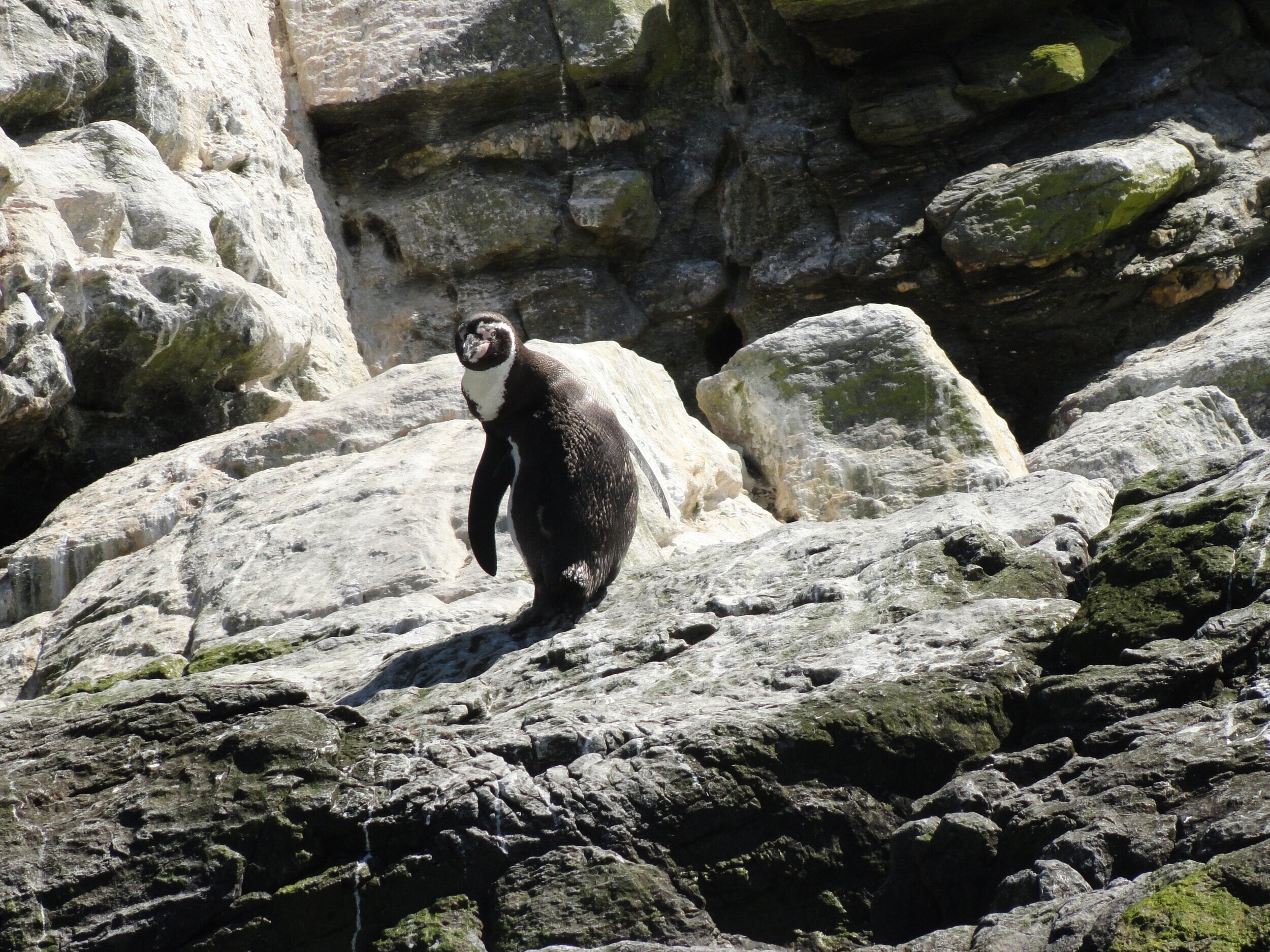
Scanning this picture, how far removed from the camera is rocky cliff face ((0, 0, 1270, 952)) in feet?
9.78

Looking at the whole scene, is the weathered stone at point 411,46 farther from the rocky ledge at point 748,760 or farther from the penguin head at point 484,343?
the rocky ledge at point 748,760

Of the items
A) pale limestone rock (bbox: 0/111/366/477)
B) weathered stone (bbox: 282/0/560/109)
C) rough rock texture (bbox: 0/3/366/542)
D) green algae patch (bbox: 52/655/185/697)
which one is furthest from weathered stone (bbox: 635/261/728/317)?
green algae patch (bbox: 52/655/185/697)

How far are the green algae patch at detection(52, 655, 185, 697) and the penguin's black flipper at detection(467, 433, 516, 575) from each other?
1094mm

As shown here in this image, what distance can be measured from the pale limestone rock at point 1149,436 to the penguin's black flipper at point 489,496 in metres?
2.63

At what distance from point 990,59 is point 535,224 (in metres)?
3.22

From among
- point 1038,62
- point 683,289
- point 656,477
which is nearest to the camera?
point 656,477

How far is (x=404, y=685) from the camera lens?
13.5 ft

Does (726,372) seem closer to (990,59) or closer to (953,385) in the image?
(953,385)

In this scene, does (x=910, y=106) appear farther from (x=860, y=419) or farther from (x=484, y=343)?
(x=484, y=343)

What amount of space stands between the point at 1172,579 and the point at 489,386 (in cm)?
229

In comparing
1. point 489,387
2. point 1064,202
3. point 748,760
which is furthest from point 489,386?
point 1064,202

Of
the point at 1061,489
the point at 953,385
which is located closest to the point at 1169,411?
the point at 953,385

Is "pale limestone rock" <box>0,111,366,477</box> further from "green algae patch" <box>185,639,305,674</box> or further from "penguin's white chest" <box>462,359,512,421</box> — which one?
"penguin's white chest" <box>462,359,512,421</box>

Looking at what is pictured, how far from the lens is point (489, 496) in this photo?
186 inches
